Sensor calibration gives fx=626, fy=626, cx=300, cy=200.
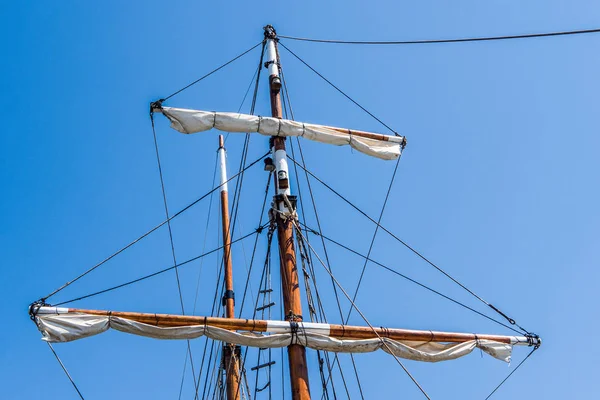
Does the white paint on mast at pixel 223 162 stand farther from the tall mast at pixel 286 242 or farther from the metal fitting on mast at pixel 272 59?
the tall mast at pixel 286 242

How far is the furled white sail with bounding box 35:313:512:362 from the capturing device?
11367mm

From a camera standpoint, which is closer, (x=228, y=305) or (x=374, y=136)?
(x=374, y=136)

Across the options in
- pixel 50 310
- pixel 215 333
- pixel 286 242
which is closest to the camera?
pixel 50 310

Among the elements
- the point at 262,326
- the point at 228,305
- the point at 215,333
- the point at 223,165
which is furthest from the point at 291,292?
the point at 223,165

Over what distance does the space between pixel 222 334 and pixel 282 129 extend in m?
5.30

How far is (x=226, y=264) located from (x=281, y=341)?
340 inches

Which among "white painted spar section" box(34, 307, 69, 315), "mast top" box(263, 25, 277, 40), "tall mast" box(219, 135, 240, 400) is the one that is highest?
"mast top" box(263, 25, 277, 40)

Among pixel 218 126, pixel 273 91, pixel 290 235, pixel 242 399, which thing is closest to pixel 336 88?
pixel 273 91

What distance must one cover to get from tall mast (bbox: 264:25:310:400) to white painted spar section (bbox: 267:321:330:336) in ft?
0.85

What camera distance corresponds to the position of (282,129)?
14.8 meters

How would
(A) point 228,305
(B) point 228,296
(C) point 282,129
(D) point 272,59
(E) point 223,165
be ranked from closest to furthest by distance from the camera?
(C) point 282,129 → (D) point 272,59 → (A) point 228,305 → (B) point 228,296 → (E) point 223,165

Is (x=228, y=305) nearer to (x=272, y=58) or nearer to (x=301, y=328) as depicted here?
(x=272, y=58)

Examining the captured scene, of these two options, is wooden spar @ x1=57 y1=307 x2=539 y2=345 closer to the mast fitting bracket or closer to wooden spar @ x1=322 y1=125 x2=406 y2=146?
Answer: wooden spar @ x1=322 y1=125 x2=406 y2=146

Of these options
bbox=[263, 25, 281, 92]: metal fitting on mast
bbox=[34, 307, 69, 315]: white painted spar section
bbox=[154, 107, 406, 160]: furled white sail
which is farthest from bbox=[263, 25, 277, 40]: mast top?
bbox=[34, 307, 69, 315]: white painted spar section
